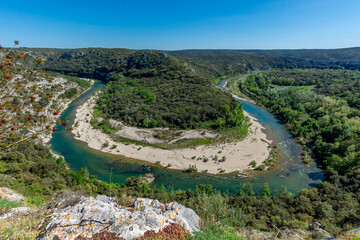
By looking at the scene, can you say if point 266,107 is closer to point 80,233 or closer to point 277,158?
point 277,158

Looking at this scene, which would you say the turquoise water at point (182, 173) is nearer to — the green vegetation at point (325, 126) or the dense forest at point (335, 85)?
the green vegetation at point (325, 126)

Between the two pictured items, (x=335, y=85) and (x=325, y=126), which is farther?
(x=335, y=85)

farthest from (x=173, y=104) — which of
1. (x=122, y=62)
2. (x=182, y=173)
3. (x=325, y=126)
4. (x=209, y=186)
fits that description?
(x=122, y=62)

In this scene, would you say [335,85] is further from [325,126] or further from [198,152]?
[198,152]

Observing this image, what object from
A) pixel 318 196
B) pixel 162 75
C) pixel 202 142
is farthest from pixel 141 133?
pixel 162 75

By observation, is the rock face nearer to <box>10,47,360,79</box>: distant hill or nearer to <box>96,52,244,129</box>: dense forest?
<box>96,52,244,129</box>: dense forest
